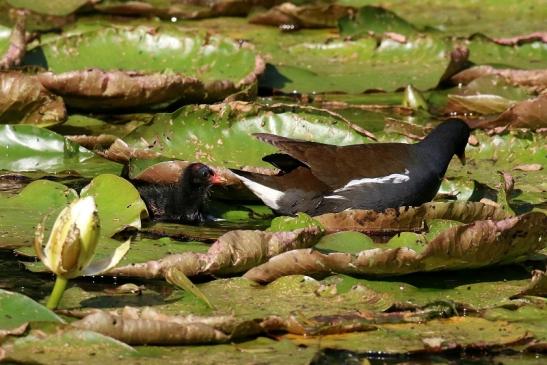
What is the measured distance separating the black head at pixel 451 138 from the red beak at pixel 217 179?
97 centimetres

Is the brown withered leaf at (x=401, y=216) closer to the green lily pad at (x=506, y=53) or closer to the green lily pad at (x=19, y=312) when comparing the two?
the green lily pad at (x=19, y=312)

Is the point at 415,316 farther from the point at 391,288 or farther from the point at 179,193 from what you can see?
the point at 179,193

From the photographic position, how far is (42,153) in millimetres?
4906

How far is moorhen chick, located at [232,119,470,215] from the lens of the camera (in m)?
4.95

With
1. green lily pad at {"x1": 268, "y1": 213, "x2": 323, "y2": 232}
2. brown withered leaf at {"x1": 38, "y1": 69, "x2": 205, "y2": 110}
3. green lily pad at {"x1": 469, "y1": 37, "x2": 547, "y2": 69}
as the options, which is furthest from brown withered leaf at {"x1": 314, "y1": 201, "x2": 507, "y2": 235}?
green lily pad at {"x1": 469, "y1": 37, "x2": 547, "y2": 69}

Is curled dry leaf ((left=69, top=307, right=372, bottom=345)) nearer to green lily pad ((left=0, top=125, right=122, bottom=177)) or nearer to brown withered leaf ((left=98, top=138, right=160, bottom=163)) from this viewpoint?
brown withered leaf ((left=98, top=138, right=160, bottom=163))

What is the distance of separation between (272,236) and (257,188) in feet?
3.50

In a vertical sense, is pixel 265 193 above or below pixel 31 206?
below

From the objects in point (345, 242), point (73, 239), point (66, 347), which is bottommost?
point (345, 242)

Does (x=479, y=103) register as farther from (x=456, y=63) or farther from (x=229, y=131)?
(x=229, y=131)

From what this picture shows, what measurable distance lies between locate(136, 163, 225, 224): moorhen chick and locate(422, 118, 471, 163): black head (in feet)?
3.36

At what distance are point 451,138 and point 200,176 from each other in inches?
45.4

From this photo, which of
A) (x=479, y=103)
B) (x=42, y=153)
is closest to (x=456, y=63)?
(x=479, y=103)

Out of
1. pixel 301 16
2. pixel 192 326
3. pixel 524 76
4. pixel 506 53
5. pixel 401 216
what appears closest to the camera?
pixel 192 326
